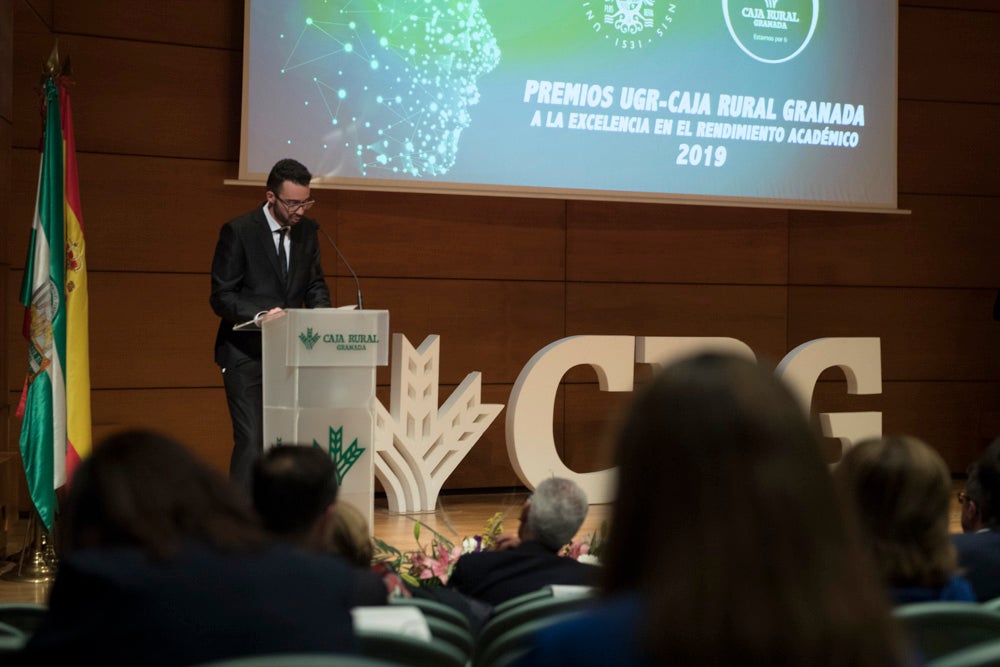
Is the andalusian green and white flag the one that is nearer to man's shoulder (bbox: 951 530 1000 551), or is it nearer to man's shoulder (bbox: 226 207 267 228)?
Result: man's shoulder (bbox: 226 207 267 228)

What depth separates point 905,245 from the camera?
769 cm

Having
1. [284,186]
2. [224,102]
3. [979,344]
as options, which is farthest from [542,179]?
[979,344]

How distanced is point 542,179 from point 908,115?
8.53 ft

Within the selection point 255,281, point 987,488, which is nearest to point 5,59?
point 255,281

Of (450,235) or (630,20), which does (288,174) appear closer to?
(450,235)

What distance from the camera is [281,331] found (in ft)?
14.7

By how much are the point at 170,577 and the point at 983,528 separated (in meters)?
1.86

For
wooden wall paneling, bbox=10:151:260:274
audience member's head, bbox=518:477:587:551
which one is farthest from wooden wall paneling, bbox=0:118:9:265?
audience member's head, bbox=518:477:587:551

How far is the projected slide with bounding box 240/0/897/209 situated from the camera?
6.33 meters

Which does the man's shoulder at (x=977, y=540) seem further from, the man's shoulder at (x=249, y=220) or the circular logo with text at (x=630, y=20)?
the circular logo with text at (x=630, y=20)

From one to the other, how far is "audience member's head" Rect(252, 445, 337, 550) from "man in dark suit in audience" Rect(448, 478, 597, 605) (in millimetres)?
729

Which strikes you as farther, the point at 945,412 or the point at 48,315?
the point at 945,412

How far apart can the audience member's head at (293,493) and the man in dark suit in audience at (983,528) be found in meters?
1.20

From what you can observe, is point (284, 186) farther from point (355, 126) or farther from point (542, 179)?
point (542, 179)
